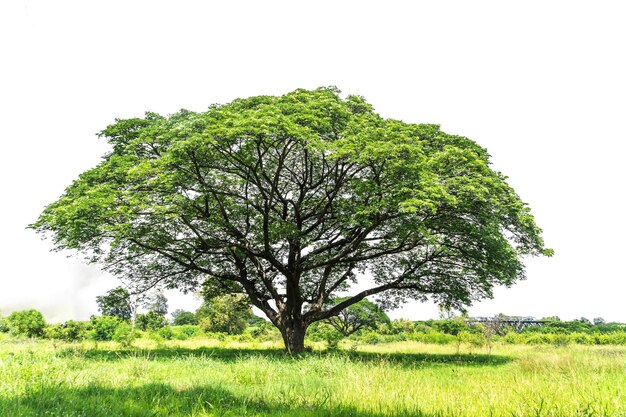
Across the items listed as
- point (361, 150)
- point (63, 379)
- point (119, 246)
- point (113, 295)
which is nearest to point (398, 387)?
point (63, 379)

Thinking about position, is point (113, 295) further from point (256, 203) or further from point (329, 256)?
point (329, 256)

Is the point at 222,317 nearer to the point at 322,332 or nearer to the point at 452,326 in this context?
the point at 322,332

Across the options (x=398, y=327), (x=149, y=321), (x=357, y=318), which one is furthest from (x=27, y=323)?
(x=398, y=327)

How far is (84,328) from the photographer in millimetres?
31703

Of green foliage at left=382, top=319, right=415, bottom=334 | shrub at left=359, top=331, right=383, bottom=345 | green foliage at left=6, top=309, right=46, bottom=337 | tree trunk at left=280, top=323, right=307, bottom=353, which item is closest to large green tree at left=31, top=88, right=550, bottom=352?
tree trunk at left=280, top=323, right=307, bottom=353

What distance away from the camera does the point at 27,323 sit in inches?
1344

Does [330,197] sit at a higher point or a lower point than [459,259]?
higher

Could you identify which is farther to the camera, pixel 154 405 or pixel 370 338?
pixel 370 338

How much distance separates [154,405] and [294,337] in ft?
37.7

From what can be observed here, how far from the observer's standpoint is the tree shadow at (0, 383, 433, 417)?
4.82m

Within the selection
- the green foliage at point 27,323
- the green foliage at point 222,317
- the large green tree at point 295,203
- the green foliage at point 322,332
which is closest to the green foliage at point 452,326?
the green foliage at point 322,332

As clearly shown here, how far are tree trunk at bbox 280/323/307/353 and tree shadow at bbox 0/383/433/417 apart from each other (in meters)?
10.2

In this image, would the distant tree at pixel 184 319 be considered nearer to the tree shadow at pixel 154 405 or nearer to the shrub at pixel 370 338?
the shrub at pixel 370 338

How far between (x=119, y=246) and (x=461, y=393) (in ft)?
47.9
